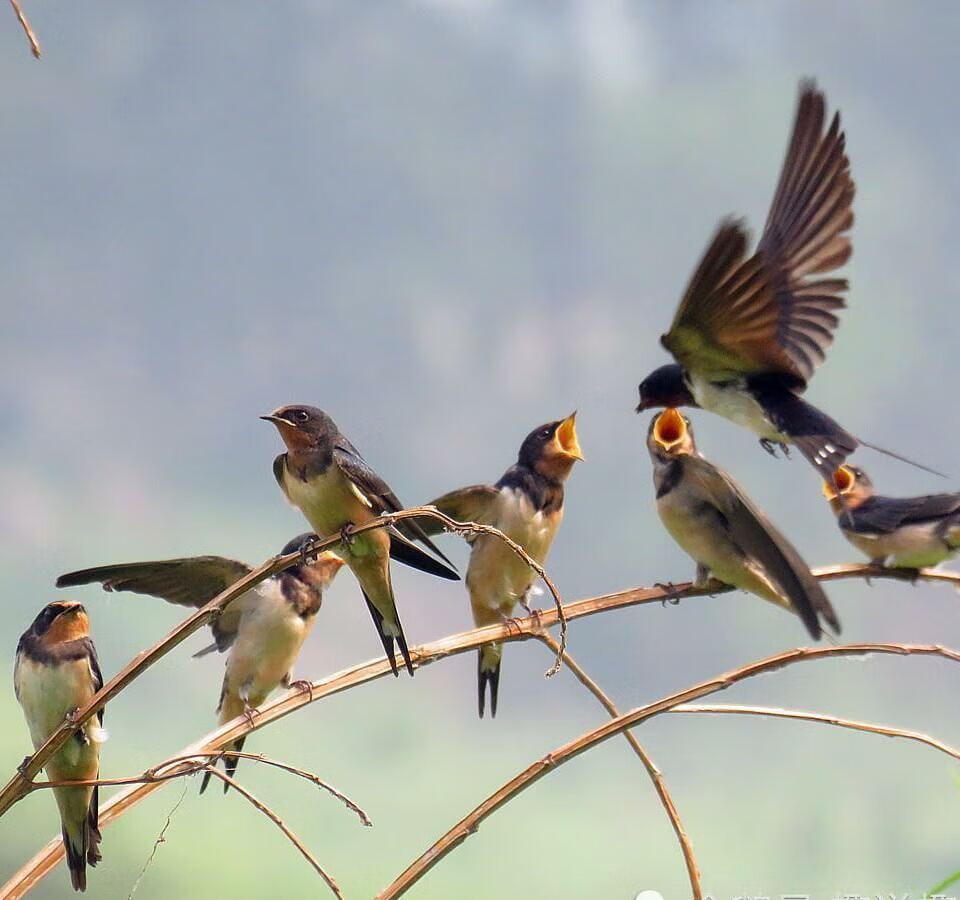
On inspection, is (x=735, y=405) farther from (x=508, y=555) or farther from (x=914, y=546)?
(x=508, y=555)

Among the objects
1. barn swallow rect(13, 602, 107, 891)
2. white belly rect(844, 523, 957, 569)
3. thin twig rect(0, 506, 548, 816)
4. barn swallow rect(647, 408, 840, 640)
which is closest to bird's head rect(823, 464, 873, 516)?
white belly rect(844, 523, 957, 569)

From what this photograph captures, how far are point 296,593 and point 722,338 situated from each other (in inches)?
60.3

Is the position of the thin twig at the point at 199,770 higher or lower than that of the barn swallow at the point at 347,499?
lower

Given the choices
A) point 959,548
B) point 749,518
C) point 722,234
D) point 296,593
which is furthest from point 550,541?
point 722,234

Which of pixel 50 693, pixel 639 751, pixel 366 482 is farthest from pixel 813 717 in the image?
pixel 50 693

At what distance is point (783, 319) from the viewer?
92.8 inches

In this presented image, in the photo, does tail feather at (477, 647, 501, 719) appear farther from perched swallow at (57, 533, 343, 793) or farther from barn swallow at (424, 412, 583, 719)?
perched swallow at (57, 533, 343, 793)

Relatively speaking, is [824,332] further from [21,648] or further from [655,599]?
[21,648]

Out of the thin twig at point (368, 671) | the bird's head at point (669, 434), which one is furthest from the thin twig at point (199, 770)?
the bird's head at point (669, 434)

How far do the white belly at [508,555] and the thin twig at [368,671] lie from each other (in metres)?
1.08

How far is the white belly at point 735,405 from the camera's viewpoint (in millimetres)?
2324

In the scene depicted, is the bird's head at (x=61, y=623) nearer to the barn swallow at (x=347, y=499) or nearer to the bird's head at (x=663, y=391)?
the barn swallow at (x=347, y=499)

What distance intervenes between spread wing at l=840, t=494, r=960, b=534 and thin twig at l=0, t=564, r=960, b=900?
0.95 m

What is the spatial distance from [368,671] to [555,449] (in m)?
1.43
